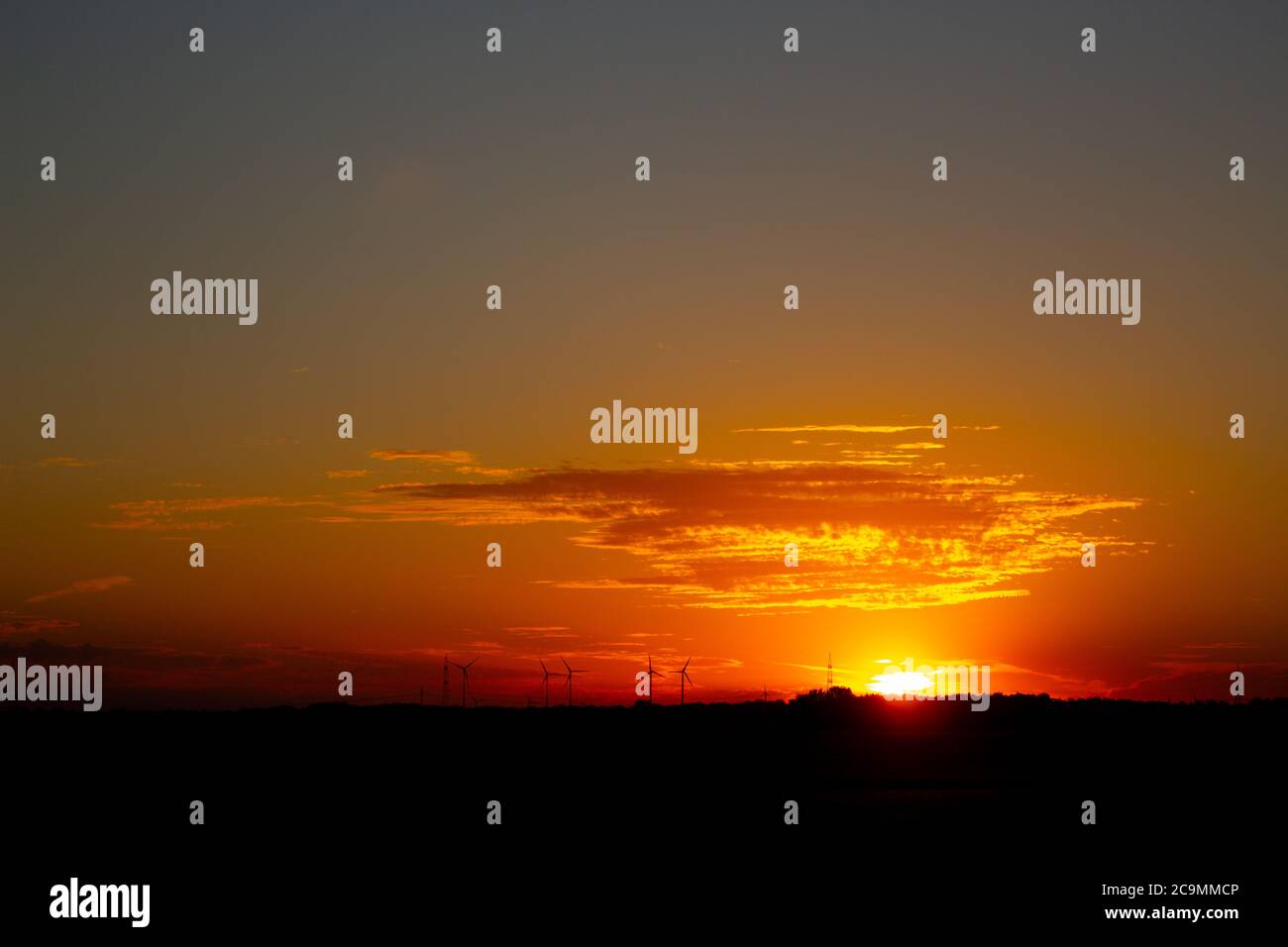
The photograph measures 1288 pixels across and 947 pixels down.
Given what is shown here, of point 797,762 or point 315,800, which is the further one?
point 797,762

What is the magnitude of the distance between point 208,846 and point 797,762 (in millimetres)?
108901

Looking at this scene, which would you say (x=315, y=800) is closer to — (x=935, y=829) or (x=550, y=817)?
(x=550, y=817)

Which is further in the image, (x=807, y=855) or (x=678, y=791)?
(x=678, y=791)

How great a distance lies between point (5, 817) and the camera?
92.9 meters
